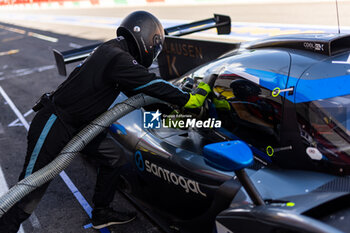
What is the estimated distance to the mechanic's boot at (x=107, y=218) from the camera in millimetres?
3600

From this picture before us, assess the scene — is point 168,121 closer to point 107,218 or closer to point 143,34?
point 143,34

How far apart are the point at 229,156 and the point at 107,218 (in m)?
2.15

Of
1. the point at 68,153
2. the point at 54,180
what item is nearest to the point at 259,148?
the point at 68,153

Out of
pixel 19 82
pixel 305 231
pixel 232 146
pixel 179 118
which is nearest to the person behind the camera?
pixel 305 231

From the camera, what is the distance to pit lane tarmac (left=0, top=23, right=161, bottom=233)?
12.4ft

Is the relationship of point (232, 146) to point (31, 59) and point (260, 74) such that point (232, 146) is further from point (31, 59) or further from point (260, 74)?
point (31, 59)

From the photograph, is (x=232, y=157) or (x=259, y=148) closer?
(x=232, y=157)

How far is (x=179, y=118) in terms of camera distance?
3.44 meters

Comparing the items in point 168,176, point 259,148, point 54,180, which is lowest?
point 54,180

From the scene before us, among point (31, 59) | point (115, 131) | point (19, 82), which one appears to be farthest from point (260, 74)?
point (31, 59)

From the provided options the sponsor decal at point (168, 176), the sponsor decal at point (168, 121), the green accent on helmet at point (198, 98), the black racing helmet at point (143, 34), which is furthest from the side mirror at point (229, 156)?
the black racing helmet at point (143, 34)

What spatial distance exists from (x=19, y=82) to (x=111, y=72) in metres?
7.55

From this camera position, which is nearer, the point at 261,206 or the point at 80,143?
the point at 261,206

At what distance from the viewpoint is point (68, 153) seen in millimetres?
2994
